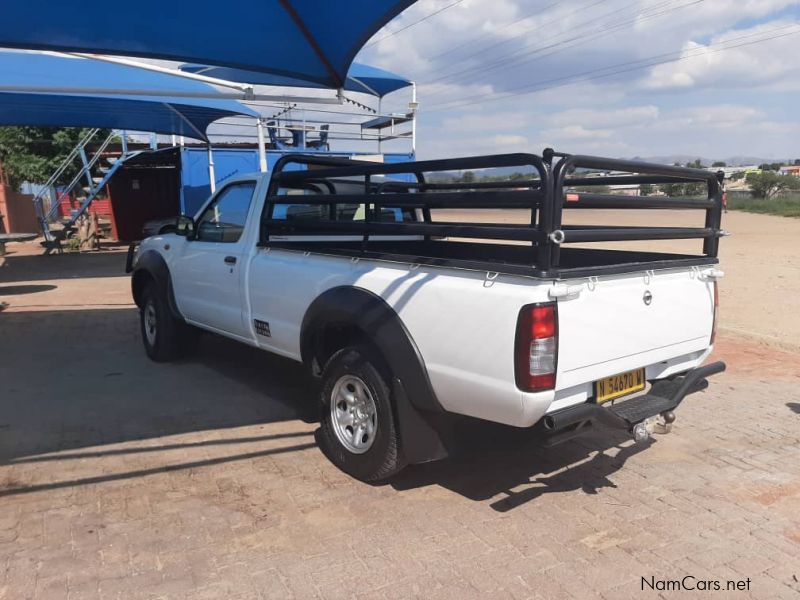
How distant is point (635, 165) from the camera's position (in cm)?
339

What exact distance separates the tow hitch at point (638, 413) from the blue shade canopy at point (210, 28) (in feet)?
8.79

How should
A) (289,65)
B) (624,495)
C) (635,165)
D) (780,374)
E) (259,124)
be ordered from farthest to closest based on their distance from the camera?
(259,124), (780,374), (289,65), (624,495), (635,165)

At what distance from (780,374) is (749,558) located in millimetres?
3789

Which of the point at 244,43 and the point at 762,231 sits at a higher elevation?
the point at 244,43

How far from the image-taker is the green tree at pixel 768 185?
56125 mm

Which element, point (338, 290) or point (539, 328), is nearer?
point (539, 328)

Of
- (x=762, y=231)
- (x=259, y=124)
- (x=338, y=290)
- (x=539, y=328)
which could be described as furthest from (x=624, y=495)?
(x=762, y=231)

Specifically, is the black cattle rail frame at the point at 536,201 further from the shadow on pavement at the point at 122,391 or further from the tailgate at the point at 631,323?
the shadow on pavement at the point at 122,391

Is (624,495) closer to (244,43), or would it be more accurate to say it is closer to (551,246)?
(551,246)

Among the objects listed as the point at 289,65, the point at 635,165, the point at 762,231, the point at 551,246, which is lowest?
the point at 762,231

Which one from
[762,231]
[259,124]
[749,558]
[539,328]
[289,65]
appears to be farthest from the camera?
[762,231]

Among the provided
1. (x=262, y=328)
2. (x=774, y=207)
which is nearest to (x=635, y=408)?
(x=262, y=328)

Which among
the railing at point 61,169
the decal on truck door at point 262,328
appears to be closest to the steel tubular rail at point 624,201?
the decal on truck door at point 262,328

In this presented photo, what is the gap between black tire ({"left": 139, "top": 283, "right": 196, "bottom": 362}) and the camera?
250 inches
